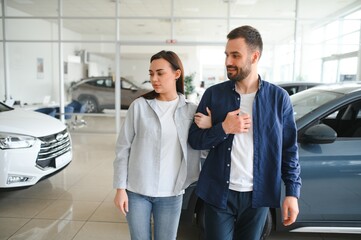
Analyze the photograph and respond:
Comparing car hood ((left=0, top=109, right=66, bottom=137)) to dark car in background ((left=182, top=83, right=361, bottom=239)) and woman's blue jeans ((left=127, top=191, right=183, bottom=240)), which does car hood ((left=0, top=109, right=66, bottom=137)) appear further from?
woman's blue jeans ((left=127, top=191, right=183, bottom=240))

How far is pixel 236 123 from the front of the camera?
1.41 meters

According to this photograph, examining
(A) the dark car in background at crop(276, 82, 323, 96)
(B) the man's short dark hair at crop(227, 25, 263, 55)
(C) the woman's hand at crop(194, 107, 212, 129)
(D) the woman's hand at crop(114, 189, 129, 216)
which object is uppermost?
(B) the man's short dark hair at crop(227, 25, 263, 55)

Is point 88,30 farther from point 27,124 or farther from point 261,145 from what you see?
point 261,145

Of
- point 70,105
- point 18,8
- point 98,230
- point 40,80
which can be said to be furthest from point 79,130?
point 98,230

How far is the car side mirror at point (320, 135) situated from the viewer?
91.4 inches

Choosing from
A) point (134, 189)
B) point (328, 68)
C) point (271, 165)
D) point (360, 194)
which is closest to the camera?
point (271, 165)

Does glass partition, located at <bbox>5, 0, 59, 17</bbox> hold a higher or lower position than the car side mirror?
higher

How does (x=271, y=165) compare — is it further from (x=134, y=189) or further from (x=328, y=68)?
(x=328, y=68)

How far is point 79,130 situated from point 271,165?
8102 millimetres

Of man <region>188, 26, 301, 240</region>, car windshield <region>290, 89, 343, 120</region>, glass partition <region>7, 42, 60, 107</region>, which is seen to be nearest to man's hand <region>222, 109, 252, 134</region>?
man <region>188, 26, 301, 240</region>

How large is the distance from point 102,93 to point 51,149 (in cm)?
533

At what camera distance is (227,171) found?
153 centimetres

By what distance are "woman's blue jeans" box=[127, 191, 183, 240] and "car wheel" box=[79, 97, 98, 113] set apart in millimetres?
7633

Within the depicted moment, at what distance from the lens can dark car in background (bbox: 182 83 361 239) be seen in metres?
2.41
